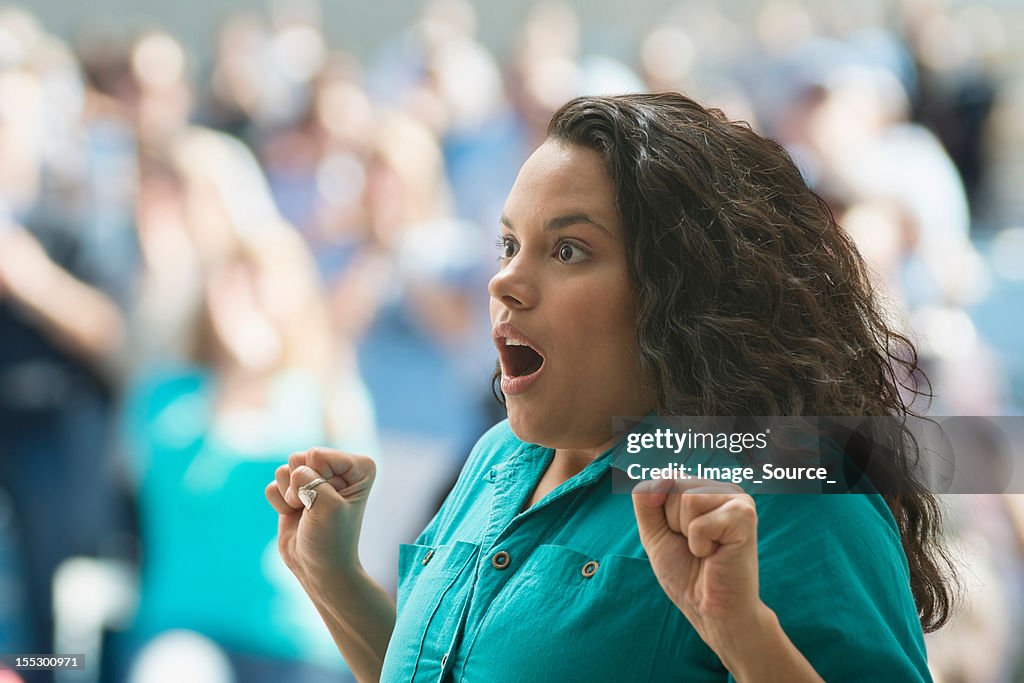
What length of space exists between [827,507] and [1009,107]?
287 centimetres

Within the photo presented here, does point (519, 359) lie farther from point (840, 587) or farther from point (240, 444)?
point (240, 444)

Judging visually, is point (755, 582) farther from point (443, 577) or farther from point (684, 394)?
point (443, 577)

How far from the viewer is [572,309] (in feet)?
3.23

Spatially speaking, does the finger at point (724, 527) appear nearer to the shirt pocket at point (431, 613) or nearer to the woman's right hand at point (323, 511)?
the shirt pocket at point (431, 613)

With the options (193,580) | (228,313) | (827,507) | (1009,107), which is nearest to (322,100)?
(228,313)

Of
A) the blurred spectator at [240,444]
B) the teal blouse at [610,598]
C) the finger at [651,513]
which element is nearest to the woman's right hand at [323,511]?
the teal blouse at [610,598]

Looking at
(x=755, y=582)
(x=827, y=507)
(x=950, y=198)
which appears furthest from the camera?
(x=950, y=198)

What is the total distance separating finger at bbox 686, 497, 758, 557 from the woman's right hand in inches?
19.5

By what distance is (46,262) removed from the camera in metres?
3.63

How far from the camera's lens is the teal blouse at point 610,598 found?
31.7 inches

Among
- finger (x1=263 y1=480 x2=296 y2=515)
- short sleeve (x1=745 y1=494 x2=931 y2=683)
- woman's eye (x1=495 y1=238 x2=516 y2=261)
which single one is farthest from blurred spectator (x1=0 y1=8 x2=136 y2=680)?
short sleeve (x1=745 y1=494 x2=931 y2=683)

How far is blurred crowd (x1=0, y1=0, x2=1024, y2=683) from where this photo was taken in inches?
132

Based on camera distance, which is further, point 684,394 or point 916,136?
point 916,136

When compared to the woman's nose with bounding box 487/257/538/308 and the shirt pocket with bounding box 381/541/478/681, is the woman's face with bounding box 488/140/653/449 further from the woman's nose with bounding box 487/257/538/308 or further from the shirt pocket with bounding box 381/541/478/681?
the shirt pocket with bounding box 381/541/478/681
